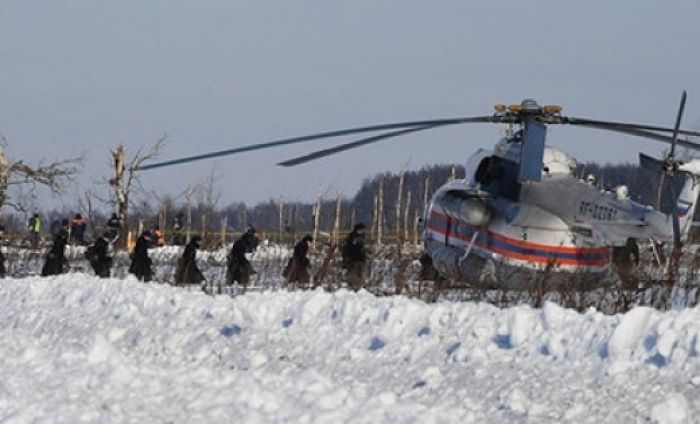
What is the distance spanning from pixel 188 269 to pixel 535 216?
783cm

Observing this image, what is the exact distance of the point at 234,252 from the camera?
2289cm

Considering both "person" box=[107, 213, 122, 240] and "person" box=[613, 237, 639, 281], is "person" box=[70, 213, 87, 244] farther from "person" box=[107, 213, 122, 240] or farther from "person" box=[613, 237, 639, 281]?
"person" box=[613, 237, 639, 281]

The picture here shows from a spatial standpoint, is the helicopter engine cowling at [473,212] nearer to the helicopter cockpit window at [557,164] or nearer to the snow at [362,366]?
the helicopter cockpit window at [557,164]

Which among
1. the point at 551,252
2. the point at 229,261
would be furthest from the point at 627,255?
the point at 229,261

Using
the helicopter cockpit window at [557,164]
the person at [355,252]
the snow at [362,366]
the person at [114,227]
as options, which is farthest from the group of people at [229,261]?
Result: the snow at [362,366]

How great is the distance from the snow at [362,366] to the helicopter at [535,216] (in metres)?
6.51

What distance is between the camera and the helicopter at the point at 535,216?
16.5 meters

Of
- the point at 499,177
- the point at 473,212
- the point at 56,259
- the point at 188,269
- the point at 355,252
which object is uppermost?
the point at 499,177

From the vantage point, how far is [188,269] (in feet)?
73.0

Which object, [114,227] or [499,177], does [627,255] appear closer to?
[499,177]

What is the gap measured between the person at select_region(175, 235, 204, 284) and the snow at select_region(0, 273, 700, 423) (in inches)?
392

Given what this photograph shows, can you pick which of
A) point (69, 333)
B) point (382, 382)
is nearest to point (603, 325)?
point (382, 382)

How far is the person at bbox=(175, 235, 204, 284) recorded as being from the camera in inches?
843

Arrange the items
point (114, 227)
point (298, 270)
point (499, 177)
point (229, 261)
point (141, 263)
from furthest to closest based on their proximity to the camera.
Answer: point (114, 227) → point (141, 263) → point (229, 261) → point (298, 270) → point (499, 177)
